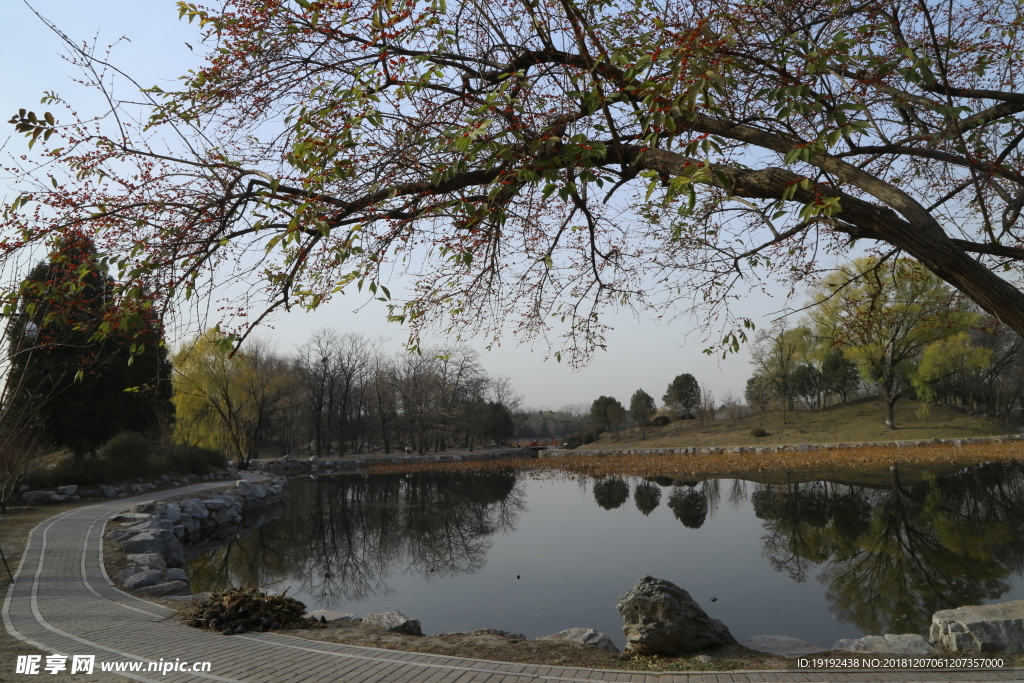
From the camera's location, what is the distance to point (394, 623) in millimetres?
6238

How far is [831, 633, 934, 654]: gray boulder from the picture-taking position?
15.7 ft

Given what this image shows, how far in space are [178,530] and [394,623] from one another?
8.77 m

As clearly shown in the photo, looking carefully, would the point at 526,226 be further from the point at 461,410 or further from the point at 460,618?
the point at 461,410

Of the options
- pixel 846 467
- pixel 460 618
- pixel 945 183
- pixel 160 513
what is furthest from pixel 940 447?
pixel 160 513

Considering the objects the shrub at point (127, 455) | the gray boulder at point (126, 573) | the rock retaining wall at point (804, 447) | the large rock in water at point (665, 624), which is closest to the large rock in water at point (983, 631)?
the large rock in water at point (665, 624)

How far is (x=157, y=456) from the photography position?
1988cm

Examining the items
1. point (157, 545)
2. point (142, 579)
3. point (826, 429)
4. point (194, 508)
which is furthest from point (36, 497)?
point (826, 429)

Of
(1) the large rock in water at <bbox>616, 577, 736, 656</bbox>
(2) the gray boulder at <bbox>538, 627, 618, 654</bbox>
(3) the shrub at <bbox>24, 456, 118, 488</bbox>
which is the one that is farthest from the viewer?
(3) the shrub at <bbox>24, 456, 118, 488</bbox>

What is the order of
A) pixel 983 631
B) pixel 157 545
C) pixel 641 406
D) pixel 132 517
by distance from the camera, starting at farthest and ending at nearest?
pixel 641 406 < pixel 132 517 < pixel 157 545 < pixel 983 631

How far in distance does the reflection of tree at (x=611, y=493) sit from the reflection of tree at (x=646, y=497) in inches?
11.8

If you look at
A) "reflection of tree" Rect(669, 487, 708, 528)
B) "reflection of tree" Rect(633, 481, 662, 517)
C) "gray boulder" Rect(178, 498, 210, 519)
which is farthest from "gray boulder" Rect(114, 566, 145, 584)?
"reflection of tree" Rect(633, 481, 662, 517)

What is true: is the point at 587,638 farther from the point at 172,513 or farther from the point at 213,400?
the point at 213,400

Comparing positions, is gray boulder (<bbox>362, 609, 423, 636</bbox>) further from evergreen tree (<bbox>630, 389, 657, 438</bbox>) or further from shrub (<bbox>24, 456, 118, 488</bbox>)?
evergreen tree (<bbox>630, 389, 657, 438</bbox>)

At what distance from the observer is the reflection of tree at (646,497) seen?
14.4 meters
